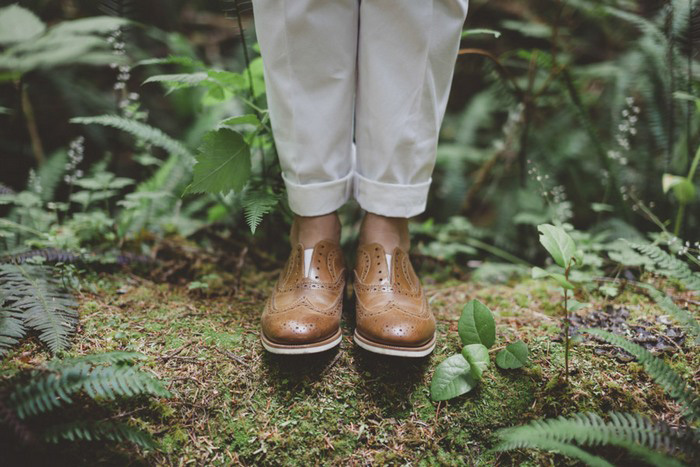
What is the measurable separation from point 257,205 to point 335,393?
0.71 m

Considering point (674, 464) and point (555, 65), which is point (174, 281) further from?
point (555, 65)

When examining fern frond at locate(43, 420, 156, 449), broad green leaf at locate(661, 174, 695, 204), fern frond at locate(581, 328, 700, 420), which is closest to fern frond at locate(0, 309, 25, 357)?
fern frond at locate(43, 420, 156, 449)

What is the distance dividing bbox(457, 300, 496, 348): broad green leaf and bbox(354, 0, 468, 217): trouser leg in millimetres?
417

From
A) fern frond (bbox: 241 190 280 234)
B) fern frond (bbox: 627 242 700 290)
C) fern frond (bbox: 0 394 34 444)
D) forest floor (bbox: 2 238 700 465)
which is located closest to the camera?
fern frond (bbox: 0 394 34 444)

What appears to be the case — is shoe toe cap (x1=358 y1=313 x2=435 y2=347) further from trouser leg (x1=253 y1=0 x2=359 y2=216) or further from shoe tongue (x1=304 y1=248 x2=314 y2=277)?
trouser leg (x1=253 y1=0 x2=359 y2=216)

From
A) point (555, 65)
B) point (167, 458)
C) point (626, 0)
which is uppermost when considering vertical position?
point (626, 0)

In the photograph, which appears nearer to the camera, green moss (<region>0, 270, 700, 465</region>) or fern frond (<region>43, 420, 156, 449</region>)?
fern frond (<region>43, 420, 156, 449</region>)

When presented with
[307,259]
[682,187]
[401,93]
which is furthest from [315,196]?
[682,187]

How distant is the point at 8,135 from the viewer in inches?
115

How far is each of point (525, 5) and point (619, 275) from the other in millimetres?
2904

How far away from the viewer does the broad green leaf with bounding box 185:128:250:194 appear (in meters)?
1.41

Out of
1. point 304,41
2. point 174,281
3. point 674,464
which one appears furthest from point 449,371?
point 174,281

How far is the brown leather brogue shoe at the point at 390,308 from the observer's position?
1.26m

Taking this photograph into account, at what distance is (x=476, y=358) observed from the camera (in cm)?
124
